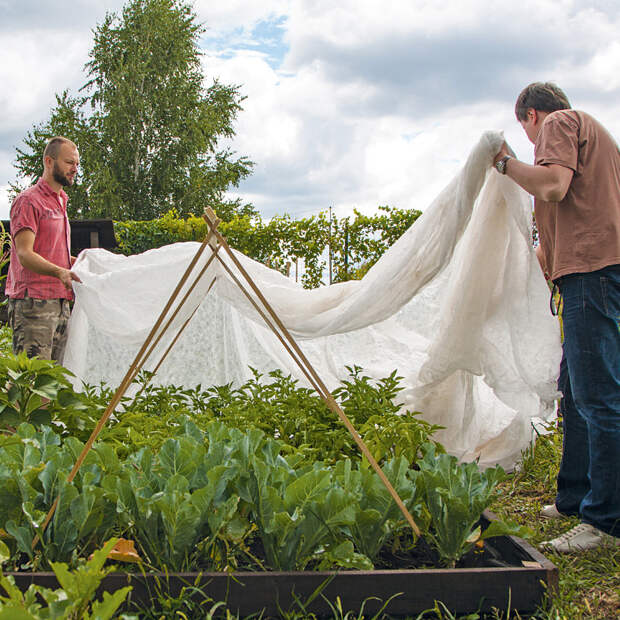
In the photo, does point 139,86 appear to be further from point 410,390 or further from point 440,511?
point 440,511

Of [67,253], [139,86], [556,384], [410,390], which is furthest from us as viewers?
[139,86]

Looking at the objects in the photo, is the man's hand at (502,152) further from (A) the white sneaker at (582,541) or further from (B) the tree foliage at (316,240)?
(B) the tree foliage at (316,240)

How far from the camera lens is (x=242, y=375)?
3.88 m

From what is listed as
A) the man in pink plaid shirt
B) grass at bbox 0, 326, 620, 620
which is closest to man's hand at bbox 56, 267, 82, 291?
the man in pink plaid shirt

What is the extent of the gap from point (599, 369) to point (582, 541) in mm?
637

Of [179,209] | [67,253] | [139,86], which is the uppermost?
[139,86]

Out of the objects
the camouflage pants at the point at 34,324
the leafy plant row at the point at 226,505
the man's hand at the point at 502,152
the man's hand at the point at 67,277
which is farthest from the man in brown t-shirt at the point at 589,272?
the camouflage pants at the point at 34,324

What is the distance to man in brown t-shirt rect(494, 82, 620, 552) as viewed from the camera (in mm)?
1992

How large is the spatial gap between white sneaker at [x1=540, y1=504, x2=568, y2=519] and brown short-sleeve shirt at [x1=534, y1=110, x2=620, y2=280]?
108 centimetres

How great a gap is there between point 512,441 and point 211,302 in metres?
2.14

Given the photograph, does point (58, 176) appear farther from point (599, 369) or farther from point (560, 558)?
point (560, 558)

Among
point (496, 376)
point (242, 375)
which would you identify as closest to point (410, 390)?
point (496, 376)

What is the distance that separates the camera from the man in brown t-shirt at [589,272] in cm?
199

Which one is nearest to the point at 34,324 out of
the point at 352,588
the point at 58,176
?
the point at 58,176
